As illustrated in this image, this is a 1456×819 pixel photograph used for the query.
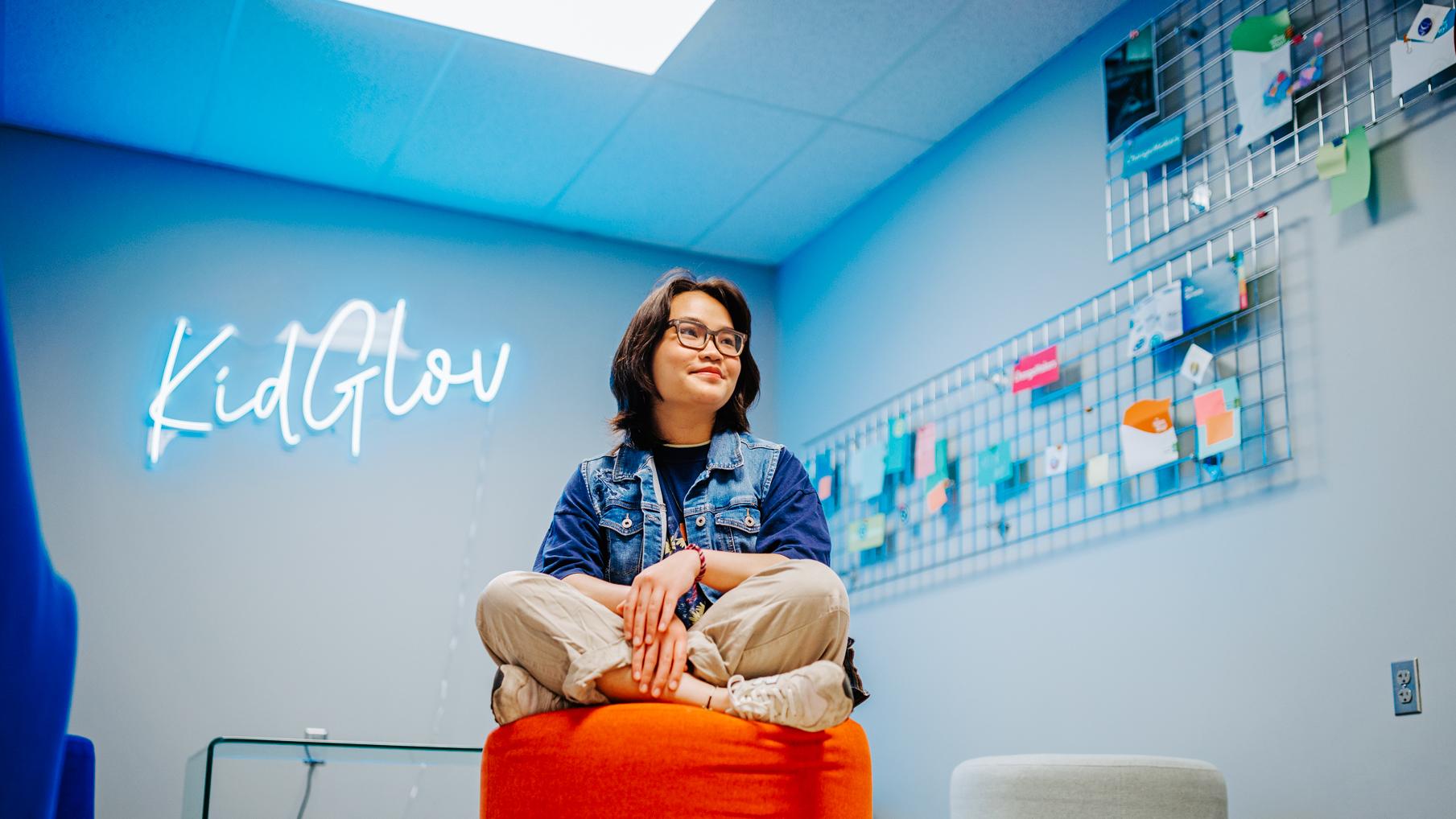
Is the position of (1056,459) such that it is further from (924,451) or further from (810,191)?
(810,191)

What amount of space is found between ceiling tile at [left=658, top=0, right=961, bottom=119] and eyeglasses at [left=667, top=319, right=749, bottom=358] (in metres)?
1.58

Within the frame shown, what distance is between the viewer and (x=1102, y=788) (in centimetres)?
219

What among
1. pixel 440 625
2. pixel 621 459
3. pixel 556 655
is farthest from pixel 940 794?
pixel 556 655

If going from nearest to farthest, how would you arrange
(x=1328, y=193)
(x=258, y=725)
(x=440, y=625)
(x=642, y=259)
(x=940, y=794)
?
(x=1328, y=193)
(x=940, y=794)
(x=258, y=725)
(x=440, y=625)
(x=642, y=259)

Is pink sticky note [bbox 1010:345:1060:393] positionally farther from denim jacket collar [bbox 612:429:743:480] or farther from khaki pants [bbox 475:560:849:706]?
khaki pants [bbox 475:560:849:706]

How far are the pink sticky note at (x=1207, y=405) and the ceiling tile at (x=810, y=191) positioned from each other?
1571mm

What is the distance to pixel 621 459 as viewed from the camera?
1980mm

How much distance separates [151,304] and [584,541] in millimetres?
2674

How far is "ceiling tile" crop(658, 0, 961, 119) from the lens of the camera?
3.29m

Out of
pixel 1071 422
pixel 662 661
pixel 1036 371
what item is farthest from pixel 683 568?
pixel 1036 371

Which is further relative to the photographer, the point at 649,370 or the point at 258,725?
the point at 258,725

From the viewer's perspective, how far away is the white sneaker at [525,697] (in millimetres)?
1653

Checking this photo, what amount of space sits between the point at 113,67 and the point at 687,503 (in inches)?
104

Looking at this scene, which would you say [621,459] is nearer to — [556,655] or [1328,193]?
[556,655]
